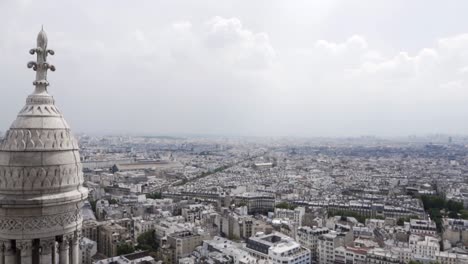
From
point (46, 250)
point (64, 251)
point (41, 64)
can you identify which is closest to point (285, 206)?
point (64, 251)

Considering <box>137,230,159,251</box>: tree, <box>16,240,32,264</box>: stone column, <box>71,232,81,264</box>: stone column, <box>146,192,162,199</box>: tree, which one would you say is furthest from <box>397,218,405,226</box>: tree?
<box>16,240,32,264</box>: stone column

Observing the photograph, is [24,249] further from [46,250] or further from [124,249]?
[124,249]

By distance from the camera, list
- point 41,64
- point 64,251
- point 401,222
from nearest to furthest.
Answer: point 64,251
point 41,64
point 401,222

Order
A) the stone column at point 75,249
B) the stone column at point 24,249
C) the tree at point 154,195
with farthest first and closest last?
the tree at point 154,195, the stone column at point 75,249, the stone column at point 24,249

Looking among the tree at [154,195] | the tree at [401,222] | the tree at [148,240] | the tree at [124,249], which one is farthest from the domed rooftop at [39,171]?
the tree at [154,195]

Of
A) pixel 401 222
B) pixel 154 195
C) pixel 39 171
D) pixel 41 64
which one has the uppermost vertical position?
pixel 41 64

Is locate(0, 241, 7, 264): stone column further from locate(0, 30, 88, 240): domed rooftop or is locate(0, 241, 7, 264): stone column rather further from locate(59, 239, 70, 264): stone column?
locate(59, 239, 70, 264): stone column

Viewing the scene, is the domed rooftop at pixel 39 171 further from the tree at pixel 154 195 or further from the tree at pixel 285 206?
the tree at pixel 154 195

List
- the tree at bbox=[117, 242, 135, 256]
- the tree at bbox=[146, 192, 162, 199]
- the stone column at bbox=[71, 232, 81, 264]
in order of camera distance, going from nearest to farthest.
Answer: the stone column at bbox=[71, 232, 81, 264] < the tree at bbox=[117, 242, 135, 256] < the tree at bbox=[146, 192, 162, 199]
